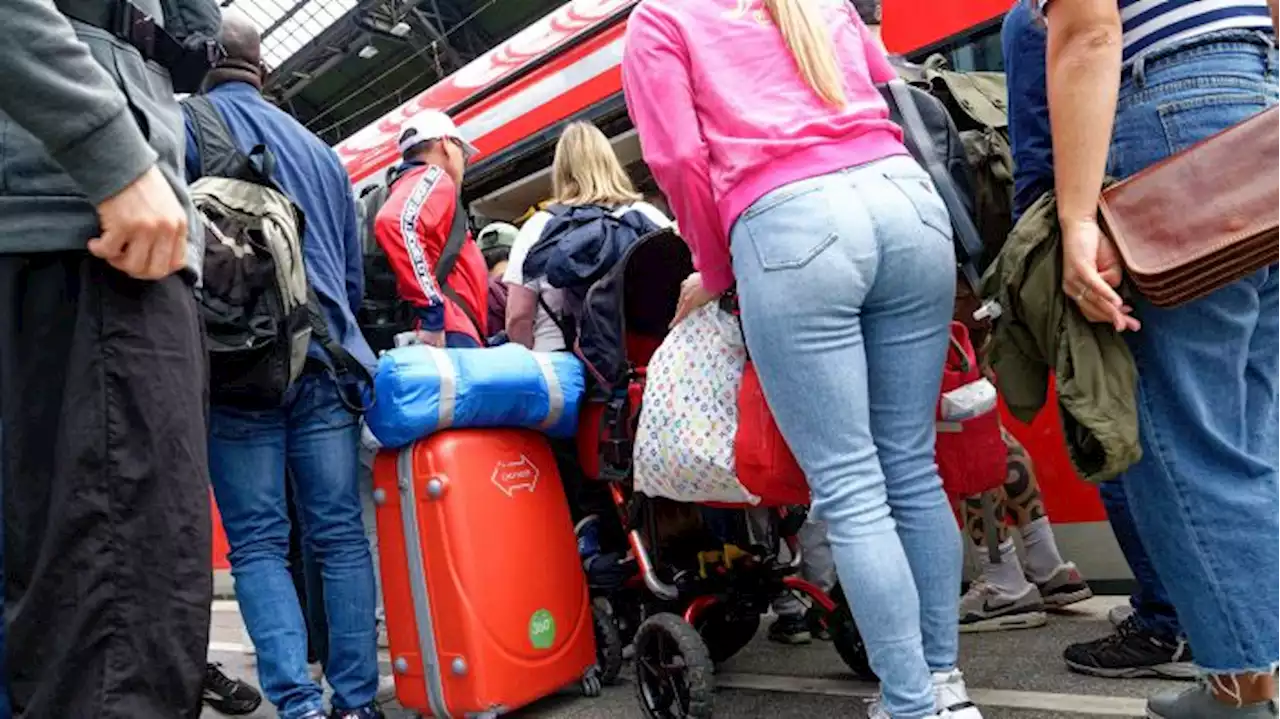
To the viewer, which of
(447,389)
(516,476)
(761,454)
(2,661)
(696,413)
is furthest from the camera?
(516,476)

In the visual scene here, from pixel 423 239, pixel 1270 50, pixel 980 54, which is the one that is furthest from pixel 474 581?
pixel 980 54

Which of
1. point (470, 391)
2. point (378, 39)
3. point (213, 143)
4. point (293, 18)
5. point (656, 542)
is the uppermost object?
point (293, 18)

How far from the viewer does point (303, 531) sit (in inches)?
92.2

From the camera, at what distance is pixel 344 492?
2.30m

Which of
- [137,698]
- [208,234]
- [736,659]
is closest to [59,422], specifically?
[137,698]

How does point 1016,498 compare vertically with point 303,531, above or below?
below

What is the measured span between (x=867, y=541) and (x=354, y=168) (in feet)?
18.4

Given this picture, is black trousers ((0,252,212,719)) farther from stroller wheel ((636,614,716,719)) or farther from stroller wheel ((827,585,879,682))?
stroller wheel ((827,585,879,682))

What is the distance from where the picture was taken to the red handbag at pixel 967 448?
73.7 inches

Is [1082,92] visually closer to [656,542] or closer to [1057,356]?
[1057,356]

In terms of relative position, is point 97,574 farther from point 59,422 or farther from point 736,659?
point 736,659

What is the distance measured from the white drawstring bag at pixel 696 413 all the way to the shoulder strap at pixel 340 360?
2.29 feet

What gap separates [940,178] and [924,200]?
361mm

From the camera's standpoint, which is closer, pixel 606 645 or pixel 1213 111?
pixel 1213 111
